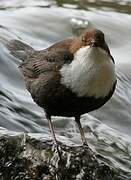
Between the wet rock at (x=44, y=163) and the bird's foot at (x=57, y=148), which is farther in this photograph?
the bird's foot at (x=57, y=148)

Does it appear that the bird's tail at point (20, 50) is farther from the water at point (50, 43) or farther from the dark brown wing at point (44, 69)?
the water at point (50, 43)

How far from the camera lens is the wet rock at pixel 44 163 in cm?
430

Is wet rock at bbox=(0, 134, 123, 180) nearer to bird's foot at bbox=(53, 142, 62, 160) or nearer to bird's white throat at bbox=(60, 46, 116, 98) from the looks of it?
bird's foot at bbox=(53, 142, 62, 160)

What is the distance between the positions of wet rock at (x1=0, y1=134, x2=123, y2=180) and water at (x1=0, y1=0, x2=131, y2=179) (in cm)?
28

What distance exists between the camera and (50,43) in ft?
27.1

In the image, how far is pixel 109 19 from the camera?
31.0 ft

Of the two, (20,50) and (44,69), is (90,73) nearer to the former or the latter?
(44,69)

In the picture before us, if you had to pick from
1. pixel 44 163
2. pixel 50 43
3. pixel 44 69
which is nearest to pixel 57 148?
pixel 44 163

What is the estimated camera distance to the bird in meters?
4.29

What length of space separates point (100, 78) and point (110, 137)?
1.59m

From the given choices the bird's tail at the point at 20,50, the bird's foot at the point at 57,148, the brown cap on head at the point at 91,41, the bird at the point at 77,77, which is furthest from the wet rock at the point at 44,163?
the bird's tail at the point at 20,50

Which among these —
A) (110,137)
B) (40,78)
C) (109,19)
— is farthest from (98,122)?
(109,19)

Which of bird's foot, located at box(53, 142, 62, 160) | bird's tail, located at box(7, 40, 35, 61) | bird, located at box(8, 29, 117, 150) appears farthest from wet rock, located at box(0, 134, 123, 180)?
bird's tail, located at box(7, 40, 35, 61)

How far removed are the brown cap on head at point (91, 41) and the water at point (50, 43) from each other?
2.48ft
